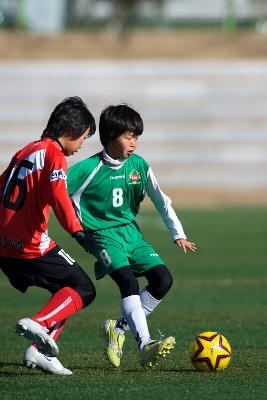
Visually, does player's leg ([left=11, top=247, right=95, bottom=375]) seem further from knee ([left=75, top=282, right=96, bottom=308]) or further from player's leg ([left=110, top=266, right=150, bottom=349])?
player's leg ([left=110, top=266, right=150, bottom=349])

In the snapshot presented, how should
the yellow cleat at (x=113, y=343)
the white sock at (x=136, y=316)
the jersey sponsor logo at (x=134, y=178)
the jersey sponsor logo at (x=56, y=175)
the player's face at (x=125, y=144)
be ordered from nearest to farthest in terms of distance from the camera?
1. the jersey sponsor logo at (x=56, y=175)
2. the white sock at (x=136, y=316)
3. the yellow cleat at (x=113, y=343)
4. the player's face at (x=125, y=144)
5. the jersey sponsor logo at (x=134, y=178)

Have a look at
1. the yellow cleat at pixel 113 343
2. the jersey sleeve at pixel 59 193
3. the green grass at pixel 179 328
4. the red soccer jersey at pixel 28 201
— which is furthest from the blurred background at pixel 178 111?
the jersey sleeve at pixel 59 193

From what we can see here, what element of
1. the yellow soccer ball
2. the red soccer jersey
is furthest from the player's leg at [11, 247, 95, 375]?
the yellow soccer ball

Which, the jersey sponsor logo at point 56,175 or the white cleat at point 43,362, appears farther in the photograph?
the white cleat at point 43,362

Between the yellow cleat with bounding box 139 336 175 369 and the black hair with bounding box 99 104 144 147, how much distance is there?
147 cm

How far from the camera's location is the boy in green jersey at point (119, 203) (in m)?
7.51

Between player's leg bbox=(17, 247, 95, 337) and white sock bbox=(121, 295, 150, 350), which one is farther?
white sock bbox=(121, 295, 150, 350)

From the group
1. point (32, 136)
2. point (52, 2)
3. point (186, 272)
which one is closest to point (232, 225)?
point (186, 272)

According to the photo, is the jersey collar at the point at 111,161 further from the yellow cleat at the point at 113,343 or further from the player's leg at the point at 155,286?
the yellow cleat at the point at 113,343

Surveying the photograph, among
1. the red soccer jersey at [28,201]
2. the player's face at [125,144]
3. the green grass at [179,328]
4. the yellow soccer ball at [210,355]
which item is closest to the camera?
the green grass at [179,328]

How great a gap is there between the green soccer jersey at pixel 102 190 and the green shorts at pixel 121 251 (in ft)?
0.20

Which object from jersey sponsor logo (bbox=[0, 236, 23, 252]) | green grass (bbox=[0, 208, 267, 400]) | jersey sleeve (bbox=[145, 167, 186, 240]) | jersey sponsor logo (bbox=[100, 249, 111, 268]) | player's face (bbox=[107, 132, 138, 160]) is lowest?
green grass (bbox=[0, 208, 267, 400])

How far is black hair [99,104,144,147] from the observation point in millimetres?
7516

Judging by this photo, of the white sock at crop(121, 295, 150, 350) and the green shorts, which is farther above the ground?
Answer: the green shorts
